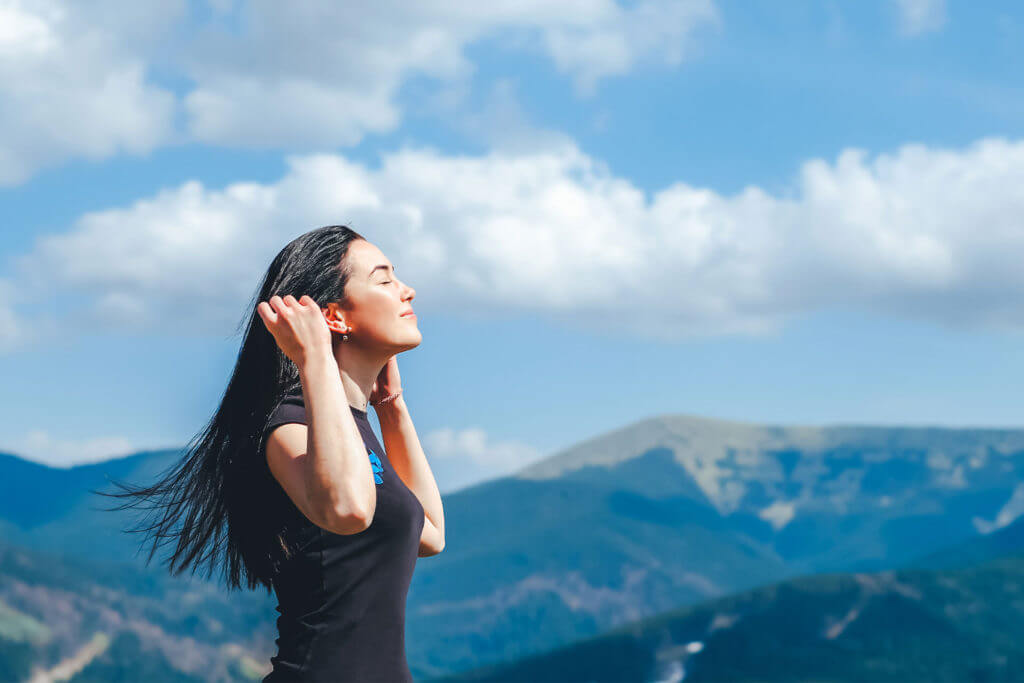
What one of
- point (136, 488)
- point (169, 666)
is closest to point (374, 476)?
point (136, 488)

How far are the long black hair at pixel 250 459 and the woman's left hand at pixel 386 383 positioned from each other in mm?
671

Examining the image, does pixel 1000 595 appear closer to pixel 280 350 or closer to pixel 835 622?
pixel 835 622

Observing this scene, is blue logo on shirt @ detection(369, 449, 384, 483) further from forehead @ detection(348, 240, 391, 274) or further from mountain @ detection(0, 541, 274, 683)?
mountain @ detection(0, 541, 274, 683)

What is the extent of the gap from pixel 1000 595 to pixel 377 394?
171469mm

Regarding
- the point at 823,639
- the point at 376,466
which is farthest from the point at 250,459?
the point at 823,639

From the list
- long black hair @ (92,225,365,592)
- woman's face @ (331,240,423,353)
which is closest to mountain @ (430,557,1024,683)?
long black hair @ (92,225,365,592)

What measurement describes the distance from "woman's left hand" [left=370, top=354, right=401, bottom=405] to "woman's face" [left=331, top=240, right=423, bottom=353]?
0.68 metres

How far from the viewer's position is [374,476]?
4.06 m

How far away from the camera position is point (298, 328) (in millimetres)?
3961

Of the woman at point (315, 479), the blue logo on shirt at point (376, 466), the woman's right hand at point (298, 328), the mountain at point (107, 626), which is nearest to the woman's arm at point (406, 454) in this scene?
the woman at point (315, 479)

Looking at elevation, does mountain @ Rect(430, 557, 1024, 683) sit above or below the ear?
below

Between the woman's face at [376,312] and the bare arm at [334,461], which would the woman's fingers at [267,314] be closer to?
the bare arm at [334,461]

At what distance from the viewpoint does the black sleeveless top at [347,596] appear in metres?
3.93

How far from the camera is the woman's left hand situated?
504 cm
